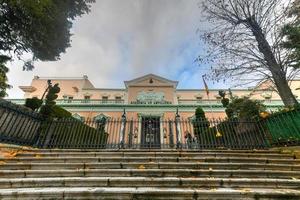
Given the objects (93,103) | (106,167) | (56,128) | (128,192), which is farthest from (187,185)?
(93,103)

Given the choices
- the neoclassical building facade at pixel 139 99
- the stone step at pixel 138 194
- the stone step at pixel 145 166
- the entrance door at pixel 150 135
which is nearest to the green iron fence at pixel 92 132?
the entrance door at pixel 150 135

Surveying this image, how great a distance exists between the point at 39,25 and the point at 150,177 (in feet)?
35.3

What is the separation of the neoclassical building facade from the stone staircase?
14.7m

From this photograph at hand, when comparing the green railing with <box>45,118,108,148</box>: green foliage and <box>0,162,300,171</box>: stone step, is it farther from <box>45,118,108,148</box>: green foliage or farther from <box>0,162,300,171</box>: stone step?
<box>45,118,108,148</box>: green foliage

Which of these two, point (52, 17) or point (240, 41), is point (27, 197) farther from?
point (240, 41)

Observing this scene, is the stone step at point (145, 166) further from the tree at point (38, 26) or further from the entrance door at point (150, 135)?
the tree at point (38, 26)

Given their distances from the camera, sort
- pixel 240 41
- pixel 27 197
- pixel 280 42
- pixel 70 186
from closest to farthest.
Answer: pixel 27 197, pixel 70 186, pixel 280 42, pixel 240 41

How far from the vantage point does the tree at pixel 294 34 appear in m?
9.89

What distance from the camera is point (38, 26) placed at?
11008mm

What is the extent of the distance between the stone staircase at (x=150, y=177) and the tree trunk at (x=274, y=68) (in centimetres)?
475

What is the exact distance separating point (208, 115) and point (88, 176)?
69.4 ft

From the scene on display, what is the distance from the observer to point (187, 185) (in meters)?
4.35

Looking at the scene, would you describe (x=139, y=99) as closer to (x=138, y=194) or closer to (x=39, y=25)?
(x=39, y=25)

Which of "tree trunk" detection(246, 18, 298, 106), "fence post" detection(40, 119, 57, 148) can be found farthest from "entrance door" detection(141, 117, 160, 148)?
"tree trunk" detection(246, 18, 298, 106)
